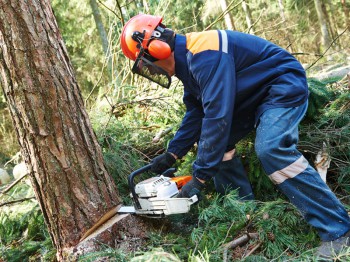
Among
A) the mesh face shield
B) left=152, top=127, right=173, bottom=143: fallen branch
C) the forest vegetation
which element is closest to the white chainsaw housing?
the forest vegetation

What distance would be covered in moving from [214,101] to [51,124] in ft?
3.54

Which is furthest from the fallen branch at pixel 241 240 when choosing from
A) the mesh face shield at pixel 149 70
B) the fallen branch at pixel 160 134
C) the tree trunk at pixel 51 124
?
the fallen branch at pixel 160 134

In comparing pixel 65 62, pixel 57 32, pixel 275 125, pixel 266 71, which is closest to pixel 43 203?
pixel 65 62

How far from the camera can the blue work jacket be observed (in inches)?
87.1

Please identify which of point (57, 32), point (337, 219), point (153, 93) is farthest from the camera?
point (153, 93)

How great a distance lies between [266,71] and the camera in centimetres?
243

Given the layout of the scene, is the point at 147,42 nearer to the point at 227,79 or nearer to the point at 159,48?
the point at 159,48

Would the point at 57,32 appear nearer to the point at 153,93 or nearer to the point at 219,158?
the point at 219,158

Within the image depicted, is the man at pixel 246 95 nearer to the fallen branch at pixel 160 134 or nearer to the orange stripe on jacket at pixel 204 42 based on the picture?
the orange stripe on jacket at pixel 204 42

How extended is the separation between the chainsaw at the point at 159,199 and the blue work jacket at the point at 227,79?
0.21 metres

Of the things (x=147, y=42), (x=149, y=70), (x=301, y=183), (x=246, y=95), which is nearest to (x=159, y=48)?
(x=147, y=42)

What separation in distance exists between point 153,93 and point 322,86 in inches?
83.8

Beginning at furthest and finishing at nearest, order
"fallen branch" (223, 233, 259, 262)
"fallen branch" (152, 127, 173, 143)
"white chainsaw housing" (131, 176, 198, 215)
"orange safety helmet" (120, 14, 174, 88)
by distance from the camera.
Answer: "fallen branch" (152, 127, 173, 143), "orange safety helmet" (120, 14, 174, 88), "white chainsaw housing" (131, 176, 198, 215), "fallen branch" (223, 233, 259, 262)

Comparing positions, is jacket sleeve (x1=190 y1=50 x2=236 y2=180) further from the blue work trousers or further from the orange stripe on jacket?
the blue work trousers
